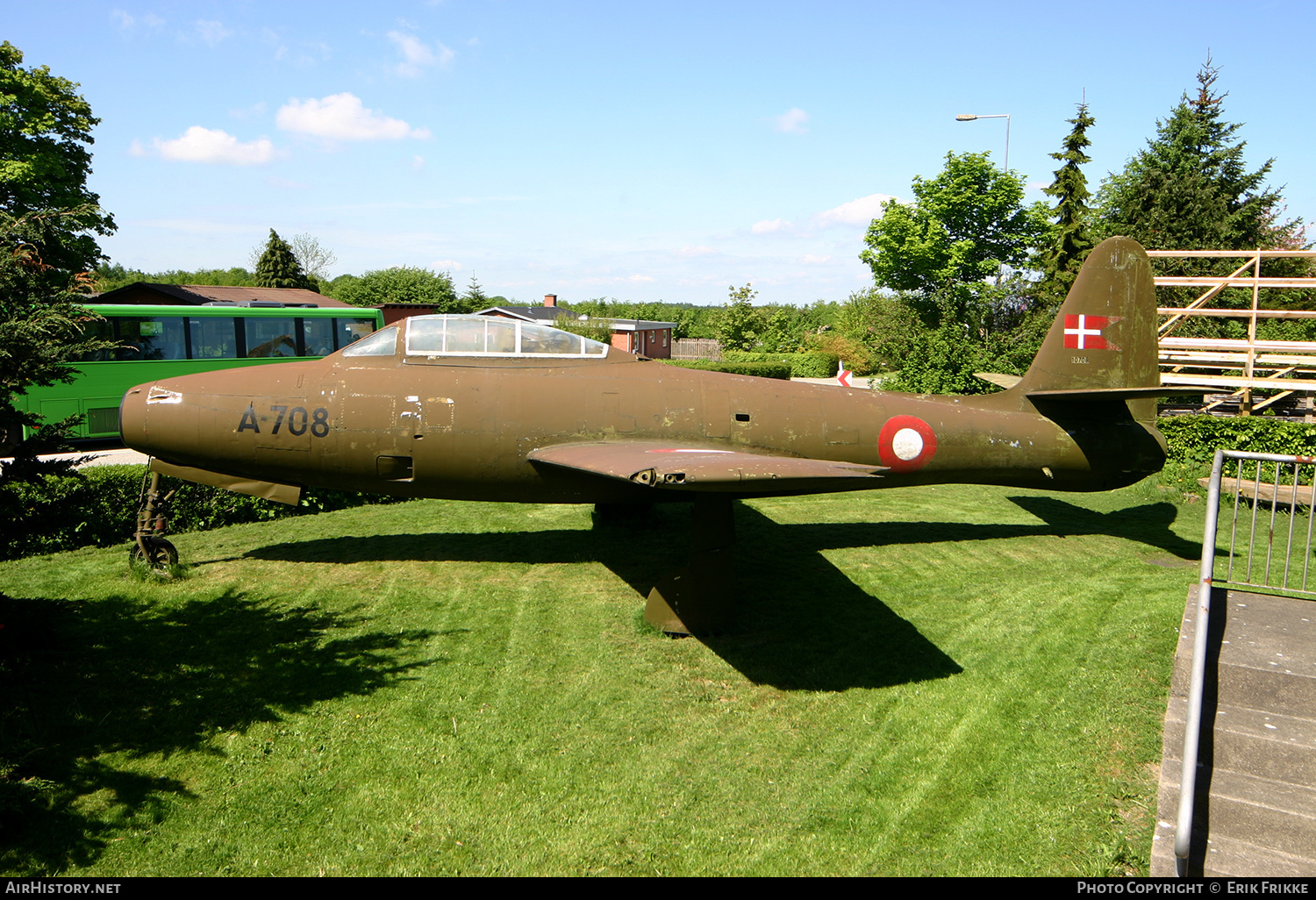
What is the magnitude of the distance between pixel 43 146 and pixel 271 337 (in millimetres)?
16084

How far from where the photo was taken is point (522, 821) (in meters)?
5.42

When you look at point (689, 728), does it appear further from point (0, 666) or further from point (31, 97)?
point (31, 97)

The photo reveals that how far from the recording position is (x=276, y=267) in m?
62.2

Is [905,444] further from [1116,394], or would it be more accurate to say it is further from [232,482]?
[232,482]

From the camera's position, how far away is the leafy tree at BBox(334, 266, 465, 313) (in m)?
69.9

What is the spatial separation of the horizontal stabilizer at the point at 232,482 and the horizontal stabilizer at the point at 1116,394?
37.3 ft

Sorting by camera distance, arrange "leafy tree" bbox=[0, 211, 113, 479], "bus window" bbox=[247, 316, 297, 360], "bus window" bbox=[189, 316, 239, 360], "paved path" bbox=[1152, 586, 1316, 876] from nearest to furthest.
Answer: "paved path" bbox=[1152, 586, 1316, 876] < "leafy tree" bbox=[0, 211, 113, 479] < "bus window" bbox=[189, 316, 239, 360] < "bus window" bbox=[247, 316, 297, 360]

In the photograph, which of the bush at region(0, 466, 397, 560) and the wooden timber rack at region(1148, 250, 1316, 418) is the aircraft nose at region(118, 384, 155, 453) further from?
the wooden timber rack at region(1148, 250, 1316, 418)

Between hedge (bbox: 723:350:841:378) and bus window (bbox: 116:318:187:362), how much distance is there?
127ft

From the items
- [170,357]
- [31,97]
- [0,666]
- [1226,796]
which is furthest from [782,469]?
[31,97]

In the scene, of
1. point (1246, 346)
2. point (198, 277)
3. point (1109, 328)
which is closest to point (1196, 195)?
point (1246, 346)

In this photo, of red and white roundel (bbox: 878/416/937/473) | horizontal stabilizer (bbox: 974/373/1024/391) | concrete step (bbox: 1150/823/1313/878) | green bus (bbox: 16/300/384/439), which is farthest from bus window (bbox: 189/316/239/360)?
concrete step (bbox: 1150/823/1313/878)

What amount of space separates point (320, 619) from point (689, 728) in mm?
4877

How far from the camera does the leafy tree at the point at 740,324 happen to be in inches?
2547
